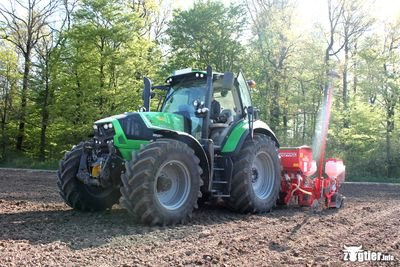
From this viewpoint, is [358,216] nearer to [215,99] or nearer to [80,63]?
[215,99]

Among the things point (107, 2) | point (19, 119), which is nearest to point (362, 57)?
point (107, 2)

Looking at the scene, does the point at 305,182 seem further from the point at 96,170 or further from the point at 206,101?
the point at 96,170

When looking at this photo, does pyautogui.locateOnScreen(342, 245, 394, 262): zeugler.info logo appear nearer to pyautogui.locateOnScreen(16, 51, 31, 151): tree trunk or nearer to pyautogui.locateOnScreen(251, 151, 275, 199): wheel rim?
pyautogui.locateOnScreen(251, 151, 275, 199): wheel rim

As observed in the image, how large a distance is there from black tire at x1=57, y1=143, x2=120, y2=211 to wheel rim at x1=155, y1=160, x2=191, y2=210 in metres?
1.31

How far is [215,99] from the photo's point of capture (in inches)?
309

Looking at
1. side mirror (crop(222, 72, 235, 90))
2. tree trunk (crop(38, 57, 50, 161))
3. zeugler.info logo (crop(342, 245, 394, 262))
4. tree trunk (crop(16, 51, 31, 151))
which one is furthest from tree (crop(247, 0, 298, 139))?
zeugler.info logo (crop(342, 245, 394, 262))

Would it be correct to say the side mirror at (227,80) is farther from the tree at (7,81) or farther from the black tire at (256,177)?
the tree at (7,81)

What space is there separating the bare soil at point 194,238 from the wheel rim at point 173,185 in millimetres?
437

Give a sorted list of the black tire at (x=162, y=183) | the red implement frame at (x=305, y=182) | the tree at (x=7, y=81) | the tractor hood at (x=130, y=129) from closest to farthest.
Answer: the black tire at (x=162, y=183) < the tractor hood at (x=130, y=129) < the red implement frame at (x=305, y=182) < the tree at (x=7, y=81)

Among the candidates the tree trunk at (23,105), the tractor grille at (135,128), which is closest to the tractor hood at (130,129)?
the tractor grille at (135,128)

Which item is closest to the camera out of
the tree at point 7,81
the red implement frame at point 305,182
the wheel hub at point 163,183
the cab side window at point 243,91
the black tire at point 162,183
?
the black tire at point 162,183

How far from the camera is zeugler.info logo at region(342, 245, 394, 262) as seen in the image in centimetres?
463

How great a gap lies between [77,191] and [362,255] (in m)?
4.38

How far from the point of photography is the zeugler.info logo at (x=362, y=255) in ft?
15.2
